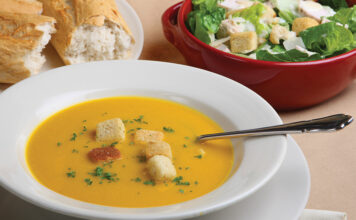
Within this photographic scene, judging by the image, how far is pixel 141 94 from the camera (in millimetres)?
2018

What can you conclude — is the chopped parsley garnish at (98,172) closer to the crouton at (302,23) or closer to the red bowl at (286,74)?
the red bowl at (286,74)

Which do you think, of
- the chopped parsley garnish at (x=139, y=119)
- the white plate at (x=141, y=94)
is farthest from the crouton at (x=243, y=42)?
the chopped parsley garnish at (x=139, y=119)

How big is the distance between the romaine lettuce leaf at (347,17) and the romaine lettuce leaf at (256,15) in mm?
399

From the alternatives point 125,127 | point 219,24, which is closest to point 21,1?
point 219,24

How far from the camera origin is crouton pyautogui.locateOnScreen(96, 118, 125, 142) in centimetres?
163

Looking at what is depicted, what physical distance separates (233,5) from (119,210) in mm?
1897

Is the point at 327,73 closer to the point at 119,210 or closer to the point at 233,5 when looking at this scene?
the point at 233,5

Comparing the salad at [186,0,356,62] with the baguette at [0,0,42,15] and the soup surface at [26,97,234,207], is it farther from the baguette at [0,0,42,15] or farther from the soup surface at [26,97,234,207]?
the baguette at [0,0,42,15]

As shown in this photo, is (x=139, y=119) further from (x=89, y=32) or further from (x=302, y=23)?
(x=302, y=23)

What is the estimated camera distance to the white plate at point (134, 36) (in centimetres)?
285

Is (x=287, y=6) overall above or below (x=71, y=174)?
above

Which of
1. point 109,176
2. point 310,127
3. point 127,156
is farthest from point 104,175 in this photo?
point 310,127

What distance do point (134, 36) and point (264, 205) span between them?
1.78 meters

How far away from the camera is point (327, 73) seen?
2.27 m
